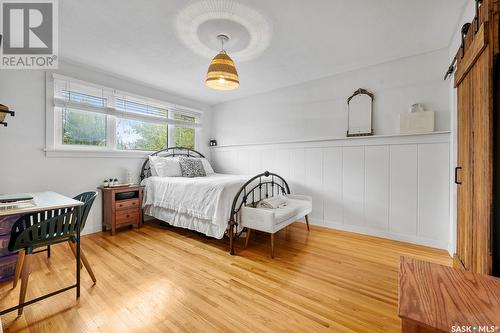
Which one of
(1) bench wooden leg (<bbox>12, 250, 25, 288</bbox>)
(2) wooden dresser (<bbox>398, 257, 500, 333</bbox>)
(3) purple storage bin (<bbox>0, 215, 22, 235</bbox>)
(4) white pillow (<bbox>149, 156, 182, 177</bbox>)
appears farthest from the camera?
(4) white pillow (<bbox>149, 156, 182, 177</bbox>)

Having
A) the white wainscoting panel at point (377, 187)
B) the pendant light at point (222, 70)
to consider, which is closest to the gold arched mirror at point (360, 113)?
the white wainscoting panel at point (377, 187)

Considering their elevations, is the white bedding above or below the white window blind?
below

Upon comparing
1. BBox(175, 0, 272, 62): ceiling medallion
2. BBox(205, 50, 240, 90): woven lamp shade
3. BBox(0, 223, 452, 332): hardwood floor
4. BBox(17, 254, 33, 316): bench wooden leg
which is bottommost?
BBox(0, 223, 452, 332): hardwood floor

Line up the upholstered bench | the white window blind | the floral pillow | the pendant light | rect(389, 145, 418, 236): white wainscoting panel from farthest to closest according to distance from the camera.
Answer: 1. the floral pillow
2. the white window blind
3. rect(389, 145, 418, 236): white wainscoting panel
4. the upholstered bench
5. the pendant light

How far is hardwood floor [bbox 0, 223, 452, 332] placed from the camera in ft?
4.85

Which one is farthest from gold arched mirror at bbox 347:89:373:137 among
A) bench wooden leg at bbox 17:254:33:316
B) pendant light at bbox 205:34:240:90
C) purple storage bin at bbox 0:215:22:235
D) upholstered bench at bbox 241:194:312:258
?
purple storage bin at bbox 0:215:22:235

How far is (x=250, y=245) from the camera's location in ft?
9.31

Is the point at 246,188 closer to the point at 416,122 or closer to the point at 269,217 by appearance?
the point at 269,217

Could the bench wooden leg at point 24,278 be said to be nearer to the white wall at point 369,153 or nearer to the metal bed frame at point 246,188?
the metal bed frame at point 246,188

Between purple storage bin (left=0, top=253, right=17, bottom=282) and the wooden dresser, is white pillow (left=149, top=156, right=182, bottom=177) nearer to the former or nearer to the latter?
purple storage bin (left=0, top=253, right=17, bottom=282)

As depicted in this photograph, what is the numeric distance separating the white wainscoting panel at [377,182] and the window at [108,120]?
2232 millimetres

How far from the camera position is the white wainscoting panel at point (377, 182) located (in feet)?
8.96

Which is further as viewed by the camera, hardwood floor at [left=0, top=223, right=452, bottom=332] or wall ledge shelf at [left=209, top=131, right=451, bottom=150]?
wall ledge shelf at [left=209, top=131, right=451, bottom=150]

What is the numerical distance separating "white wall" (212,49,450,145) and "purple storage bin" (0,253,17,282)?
12.1 feet
